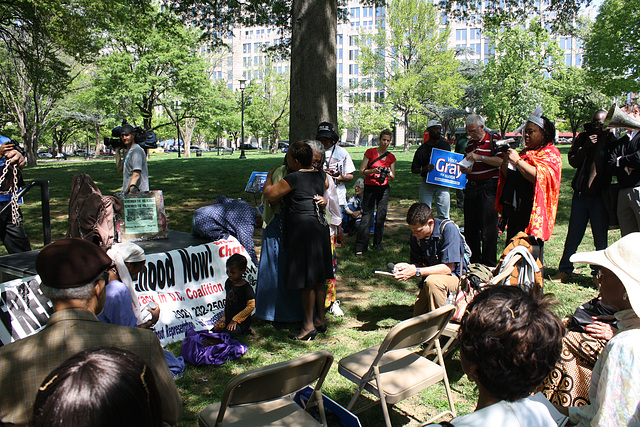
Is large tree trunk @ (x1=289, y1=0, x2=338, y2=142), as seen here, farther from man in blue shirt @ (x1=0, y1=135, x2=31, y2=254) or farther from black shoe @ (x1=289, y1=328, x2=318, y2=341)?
man in blue shirt @ (x1=0, y1=135, x2=31, y2=254)

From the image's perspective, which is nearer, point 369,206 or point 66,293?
point 66,293

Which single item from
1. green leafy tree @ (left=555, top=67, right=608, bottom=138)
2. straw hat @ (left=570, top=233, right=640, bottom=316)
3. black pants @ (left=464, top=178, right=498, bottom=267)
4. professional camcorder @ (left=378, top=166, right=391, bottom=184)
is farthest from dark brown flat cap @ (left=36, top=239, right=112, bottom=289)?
green leafy tree @ (left=555, top=67, right=608, bottom=138)

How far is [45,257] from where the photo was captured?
1940mm

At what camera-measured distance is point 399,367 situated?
10.3 feet

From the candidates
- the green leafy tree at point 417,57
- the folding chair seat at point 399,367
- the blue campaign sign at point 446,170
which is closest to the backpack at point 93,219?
the folding chair seat at point 399,367

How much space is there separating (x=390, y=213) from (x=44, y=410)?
9717mm

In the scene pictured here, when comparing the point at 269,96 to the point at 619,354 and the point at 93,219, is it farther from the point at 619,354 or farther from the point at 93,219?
the point at 619,354

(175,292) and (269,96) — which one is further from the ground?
(269,96)

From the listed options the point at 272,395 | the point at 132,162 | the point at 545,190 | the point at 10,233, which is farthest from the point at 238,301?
the point at 545,190

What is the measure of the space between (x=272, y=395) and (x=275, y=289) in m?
2.45

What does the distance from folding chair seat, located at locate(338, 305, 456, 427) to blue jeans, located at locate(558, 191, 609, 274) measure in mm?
3468

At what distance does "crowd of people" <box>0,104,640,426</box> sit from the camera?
1590mm

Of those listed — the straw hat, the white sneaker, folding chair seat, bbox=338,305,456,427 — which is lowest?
the white sneaker

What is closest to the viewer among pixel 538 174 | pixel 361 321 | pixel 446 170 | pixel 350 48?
pixel 538 174
